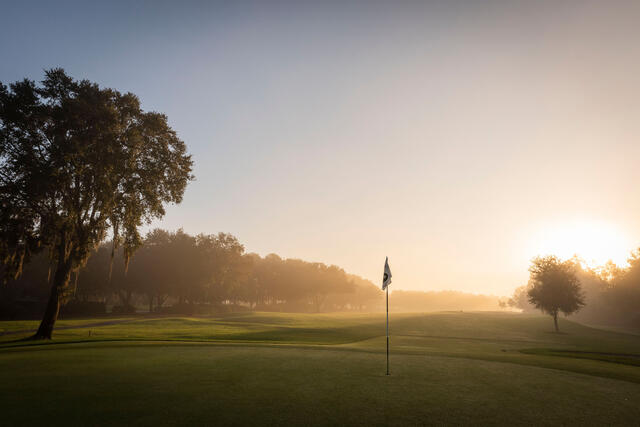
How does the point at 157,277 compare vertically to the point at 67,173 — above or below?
below

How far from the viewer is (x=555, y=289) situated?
58000mm

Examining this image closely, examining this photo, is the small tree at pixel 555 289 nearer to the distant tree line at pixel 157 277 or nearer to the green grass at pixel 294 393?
the green grass at pixel 294 393

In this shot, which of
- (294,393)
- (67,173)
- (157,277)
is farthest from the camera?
(157,277)

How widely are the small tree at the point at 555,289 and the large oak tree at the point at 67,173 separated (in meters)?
64.0

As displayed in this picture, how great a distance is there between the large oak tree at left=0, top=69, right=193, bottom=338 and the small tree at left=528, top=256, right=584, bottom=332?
64047 mm

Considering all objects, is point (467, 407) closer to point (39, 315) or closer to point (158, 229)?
point (39, 315)

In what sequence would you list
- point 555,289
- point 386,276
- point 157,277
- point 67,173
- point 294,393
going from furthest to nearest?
point 157,277
point 555,289
point 67,173
point 386,276
point 294,393

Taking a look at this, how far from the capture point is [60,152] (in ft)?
85.6

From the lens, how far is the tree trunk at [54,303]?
86.8ft

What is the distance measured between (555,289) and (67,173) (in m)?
71.8

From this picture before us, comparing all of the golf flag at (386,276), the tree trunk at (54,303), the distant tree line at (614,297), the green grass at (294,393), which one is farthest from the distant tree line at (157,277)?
the distant tree line at (614,297)

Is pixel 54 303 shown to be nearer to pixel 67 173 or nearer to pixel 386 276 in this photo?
pixel 67 173

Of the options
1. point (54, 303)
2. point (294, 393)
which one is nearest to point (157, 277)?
point (54, 303)

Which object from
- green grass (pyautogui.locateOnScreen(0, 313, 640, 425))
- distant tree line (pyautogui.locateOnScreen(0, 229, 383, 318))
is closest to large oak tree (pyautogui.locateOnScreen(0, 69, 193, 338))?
green grass (pyautogui.locateOnScreen(0, 313, 640, 425))
